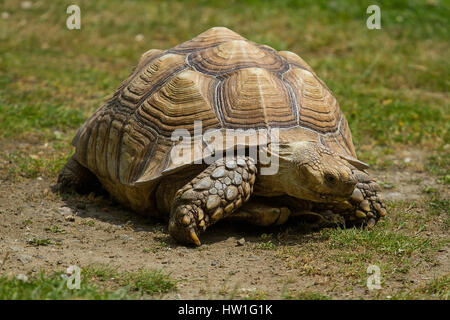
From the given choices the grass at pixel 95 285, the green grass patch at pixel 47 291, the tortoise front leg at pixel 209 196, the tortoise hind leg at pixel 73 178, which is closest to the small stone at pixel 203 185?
the tortoise front leg at pixel 209 196

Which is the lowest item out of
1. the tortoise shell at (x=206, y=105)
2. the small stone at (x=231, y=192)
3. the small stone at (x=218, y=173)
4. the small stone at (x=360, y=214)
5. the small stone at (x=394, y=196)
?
the small stone at (x=394, y=196)

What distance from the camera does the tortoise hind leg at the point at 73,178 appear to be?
5.21 metres

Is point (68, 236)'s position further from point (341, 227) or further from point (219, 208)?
point (341, 227)

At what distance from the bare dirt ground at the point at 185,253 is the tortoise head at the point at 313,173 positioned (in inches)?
13.1

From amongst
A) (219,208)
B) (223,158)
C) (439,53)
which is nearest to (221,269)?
(219,208)

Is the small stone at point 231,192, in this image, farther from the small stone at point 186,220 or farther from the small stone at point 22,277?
the small stone at point 22,277

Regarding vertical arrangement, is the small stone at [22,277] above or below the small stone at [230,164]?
below

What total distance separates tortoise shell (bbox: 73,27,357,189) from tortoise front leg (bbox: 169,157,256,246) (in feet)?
0.50

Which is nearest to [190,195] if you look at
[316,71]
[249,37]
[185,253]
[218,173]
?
[218,173]

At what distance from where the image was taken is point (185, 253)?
3.98 meters

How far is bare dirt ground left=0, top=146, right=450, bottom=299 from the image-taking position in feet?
11.5

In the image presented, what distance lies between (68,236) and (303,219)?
5.25 ft

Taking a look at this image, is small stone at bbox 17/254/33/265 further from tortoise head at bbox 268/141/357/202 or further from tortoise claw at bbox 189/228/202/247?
tortoise head at bbox 268/141/357/202
